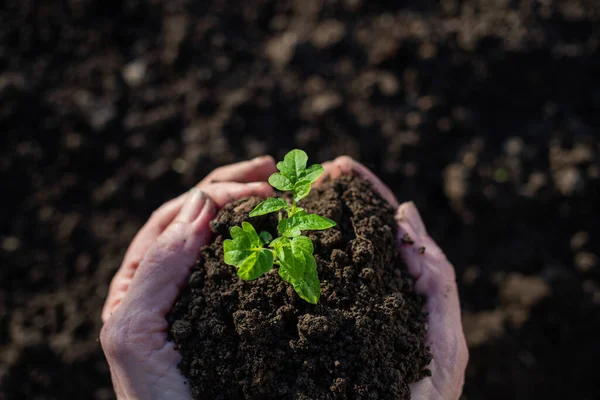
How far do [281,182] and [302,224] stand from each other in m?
0.19

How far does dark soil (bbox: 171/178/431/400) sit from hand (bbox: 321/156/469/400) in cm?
7

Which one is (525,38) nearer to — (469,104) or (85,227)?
(469,104)

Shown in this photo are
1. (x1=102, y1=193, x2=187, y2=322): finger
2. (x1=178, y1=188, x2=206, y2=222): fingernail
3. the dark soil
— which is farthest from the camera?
(x1=102, y1=193, x2=187, y2=322): finger

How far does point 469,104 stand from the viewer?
11.5 ft

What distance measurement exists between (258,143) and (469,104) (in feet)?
4.56

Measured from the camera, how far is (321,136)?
3469 mm

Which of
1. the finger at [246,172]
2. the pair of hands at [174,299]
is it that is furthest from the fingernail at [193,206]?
the finger at [246,172]

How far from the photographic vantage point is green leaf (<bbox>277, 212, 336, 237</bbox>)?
1.66m

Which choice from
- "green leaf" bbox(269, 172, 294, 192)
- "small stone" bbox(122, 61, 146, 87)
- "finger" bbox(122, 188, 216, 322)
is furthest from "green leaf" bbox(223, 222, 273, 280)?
"small stone" bbox(122, 61, 146, 87)

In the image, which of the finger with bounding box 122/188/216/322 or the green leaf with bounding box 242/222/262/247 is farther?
the finger with bounding box 122/188/216/322

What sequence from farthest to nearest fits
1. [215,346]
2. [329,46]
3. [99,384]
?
[329,46]
[99,384]
[215,346]

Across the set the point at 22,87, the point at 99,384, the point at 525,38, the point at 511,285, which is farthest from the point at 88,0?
the point at 511,285

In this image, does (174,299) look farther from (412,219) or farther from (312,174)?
(412,219)

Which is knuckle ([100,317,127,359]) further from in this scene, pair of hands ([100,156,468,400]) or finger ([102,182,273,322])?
finger ([102,182,273,322])
